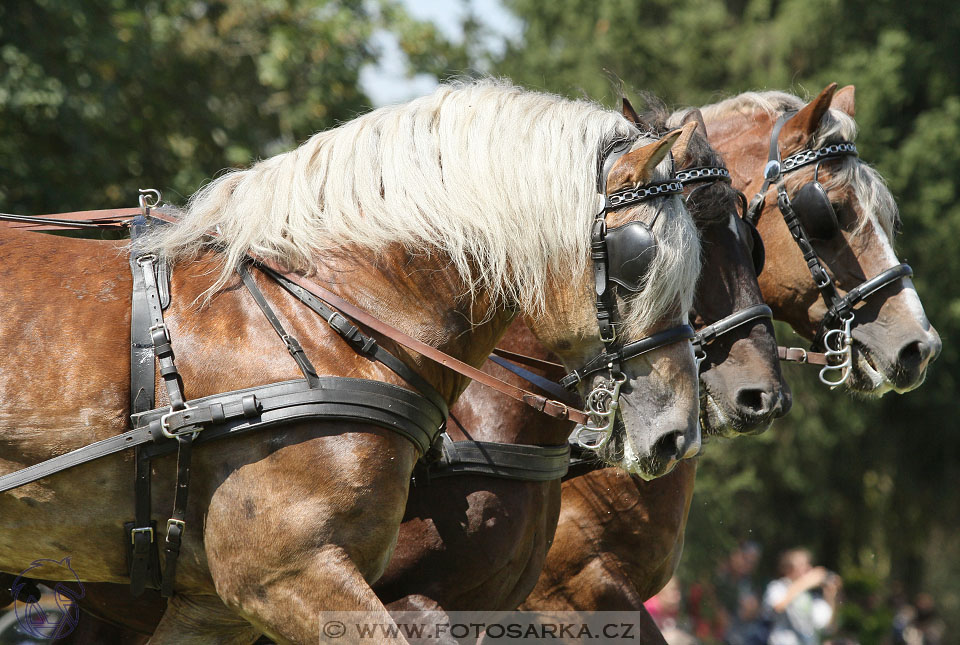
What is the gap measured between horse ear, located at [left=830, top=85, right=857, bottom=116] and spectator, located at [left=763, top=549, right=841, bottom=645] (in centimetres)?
526

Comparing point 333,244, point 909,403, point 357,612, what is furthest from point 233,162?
point 909,403

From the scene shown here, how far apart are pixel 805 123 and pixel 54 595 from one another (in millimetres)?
3145

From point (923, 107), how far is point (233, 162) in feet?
25.0

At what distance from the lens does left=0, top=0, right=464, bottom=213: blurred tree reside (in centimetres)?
676

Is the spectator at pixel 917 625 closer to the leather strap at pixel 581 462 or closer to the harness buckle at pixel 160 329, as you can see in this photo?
the leather strap at pixel 581 462

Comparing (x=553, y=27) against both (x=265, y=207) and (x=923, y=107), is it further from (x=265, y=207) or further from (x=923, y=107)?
(x=265, y=207)

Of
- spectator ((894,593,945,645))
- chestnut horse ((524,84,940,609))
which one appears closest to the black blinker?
chestnut horse ((524,84,940,609))

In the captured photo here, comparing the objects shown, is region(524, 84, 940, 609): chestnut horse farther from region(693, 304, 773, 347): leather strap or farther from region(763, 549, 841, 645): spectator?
region(763, 549, 841, 645): spectator

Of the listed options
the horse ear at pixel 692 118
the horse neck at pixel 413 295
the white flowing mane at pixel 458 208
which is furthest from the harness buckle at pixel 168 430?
the horse ear at pixel 692 118

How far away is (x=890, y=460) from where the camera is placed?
10.9 m

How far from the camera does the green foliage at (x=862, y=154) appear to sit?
996 cm

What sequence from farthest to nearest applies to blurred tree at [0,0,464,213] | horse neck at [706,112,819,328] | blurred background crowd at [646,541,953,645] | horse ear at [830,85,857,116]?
blurred background crowd at [646,541,953,645] → blurred tree at [0,0,464,213] → horse ear at [830,85,857,116] → horse neck at [706,112,819,328]

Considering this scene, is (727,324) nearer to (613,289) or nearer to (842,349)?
(842,349)

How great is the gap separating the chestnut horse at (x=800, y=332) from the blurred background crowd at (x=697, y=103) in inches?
131
